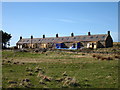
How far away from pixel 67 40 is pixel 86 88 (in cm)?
7712

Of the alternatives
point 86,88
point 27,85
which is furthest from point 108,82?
point 27,85

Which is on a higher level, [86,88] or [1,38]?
[1,38]

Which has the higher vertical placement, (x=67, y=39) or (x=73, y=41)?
(x=67, y=39)

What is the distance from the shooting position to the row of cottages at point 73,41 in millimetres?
78688

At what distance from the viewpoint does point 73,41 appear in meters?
86.6

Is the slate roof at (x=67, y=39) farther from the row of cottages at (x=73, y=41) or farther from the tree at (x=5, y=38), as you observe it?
the tree at (x=5, y=38)

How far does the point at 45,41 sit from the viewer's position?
97688 mm

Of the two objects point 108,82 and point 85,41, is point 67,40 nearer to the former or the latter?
point 85,41

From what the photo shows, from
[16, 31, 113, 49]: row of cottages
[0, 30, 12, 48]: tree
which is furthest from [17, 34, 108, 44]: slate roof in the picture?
[0, 30, 12, 48]: tree

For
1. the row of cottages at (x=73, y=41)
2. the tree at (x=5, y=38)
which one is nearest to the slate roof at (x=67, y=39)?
the row of cottages at (x=73, y=41)

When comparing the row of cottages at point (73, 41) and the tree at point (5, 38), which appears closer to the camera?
the row of cottages at point (73, 41)

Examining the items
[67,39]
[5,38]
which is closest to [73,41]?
[67,39]

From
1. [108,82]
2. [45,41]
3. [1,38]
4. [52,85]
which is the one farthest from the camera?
[45,41]

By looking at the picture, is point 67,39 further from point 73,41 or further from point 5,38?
point 5,38
